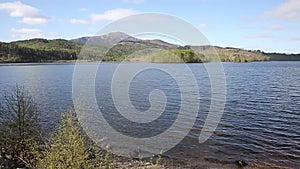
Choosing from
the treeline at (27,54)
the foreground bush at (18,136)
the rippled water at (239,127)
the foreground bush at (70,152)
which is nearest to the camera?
the foreground bush at (70,152)

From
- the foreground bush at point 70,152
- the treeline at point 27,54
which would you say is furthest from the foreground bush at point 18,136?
the treeline at point 27,54

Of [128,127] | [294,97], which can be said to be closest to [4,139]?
[128,127]

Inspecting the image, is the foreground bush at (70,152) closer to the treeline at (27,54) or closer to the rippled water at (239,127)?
the rippled water at (239,127)

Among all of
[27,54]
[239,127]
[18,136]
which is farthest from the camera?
[27,54]

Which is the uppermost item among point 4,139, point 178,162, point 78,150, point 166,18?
point 166,18

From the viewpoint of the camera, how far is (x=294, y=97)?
40.0m

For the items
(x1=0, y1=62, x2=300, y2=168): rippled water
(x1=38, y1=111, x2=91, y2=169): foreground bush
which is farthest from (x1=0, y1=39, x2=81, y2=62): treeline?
(x1=38, y1=111, x2=91, y2=169): foreground bush

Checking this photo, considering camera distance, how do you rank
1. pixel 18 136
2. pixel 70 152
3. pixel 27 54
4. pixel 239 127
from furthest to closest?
pixel 27 54, pixel 239 127, pixel 18 136, pixel 70 152

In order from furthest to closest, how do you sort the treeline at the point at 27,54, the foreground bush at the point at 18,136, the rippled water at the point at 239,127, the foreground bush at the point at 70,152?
the treeline at the point at 27,54 → the rippled water at the point at 239,127 → the foreground bush at the point at 18,136 → the foreground bush at the point at 70,152

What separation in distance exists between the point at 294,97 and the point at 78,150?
3721 cm

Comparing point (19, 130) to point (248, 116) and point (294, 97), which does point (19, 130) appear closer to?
point (248, 116)

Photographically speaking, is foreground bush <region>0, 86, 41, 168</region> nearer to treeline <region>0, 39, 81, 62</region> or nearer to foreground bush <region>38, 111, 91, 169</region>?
foreground bush <region>38, 111, 91, 169</region>

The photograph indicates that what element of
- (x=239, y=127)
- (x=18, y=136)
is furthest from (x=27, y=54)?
(x=18, y=136)

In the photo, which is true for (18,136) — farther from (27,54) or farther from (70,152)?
(27,54)
